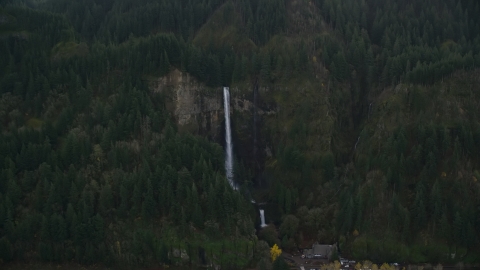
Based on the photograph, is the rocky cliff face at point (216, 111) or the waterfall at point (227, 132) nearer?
the rocky cliff face at point (216, 111)

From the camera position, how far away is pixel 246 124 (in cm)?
15050

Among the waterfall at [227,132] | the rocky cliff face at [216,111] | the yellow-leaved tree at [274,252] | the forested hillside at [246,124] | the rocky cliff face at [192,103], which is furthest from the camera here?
the waterfall at [227,132]

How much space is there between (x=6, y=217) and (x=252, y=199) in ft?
136

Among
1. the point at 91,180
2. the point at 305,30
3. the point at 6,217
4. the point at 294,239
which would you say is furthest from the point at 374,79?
the point at 6,217

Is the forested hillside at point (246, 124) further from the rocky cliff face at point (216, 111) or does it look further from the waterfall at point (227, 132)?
the waterfall at point (227, 132)

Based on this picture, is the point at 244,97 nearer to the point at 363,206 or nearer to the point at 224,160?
the point at 224,160

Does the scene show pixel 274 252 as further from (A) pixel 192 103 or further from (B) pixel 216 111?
(A) pixel 192 103

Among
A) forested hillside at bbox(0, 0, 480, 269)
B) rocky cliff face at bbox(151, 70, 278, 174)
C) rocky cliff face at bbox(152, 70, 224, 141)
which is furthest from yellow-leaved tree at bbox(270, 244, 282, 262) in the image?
rocky cliff face at bbox(152, 70, 224, 141)

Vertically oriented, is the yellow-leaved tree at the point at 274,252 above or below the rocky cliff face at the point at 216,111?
below

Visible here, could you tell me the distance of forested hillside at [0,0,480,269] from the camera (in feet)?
407

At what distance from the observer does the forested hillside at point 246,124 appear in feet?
407

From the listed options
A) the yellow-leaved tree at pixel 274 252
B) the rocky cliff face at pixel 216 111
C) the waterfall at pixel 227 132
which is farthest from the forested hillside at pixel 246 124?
the yellow-leaved tree at pixel 274 252

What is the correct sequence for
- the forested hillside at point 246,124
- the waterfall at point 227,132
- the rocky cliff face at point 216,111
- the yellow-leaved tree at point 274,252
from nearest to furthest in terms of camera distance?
the yellow-leaved tree at point 274,252, the forested hillside at point 246,124, the rocky cliff face at point 216,111, the waterfall at point 227,132

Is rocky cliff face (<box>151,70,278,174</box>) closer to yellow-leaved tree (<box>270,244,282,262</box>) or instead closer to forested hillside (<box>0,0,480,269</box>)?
forested hillside (<box>0,0,480,269</box>)
